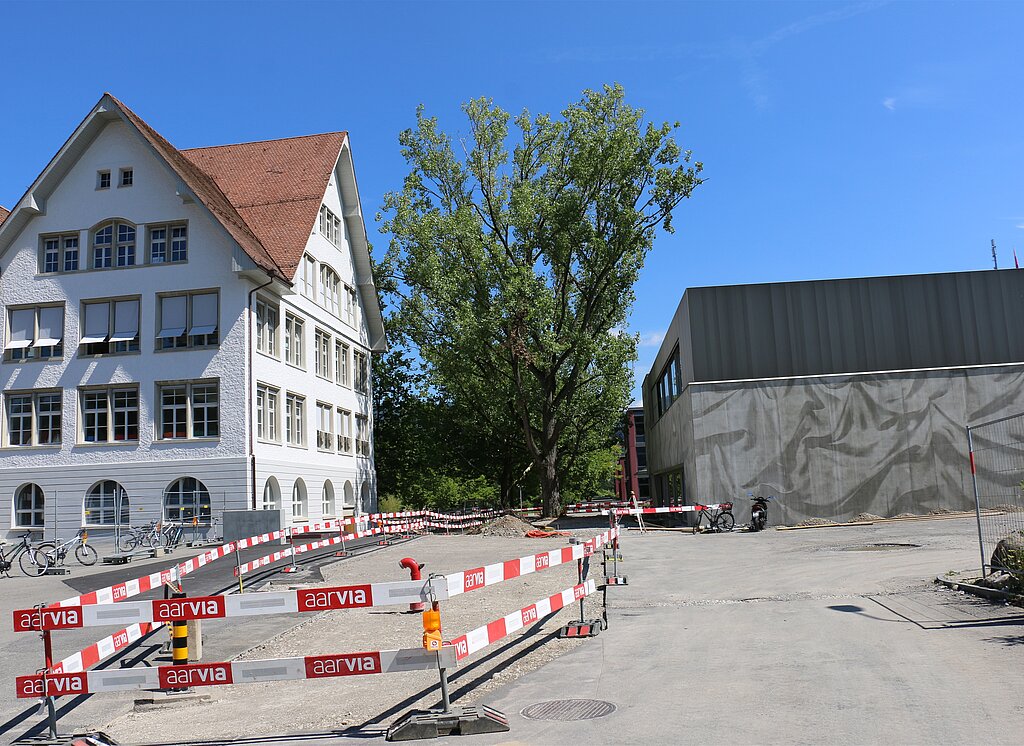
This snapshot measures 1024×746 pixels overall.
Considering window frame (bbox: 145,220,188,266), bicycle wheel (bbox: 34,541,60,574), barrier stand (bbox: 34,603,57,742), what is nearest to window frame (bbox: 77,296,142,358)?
window frame (bbox: 145,220,188,266)

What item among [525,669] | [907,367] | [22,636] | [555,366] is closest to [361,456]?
[555,366]

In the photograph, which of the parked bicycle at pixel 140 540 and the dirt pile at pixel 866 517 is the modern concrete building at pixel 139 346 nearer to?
the parked bicycle at pixel 140 540

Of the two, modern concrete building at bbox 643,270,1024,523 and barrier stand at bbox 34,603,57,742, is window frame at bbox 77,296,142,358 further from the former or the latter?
barrier stand at bbox 34,603,57,742

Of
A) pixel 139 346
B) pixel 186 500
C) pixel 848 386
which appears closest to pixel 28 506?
pixel 186 500

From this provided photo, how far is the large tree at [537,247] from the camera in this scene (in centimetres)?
3731

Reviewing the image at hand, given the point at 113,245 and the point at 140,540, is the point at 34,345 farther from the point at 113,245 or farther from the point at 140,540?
the point at 140,540

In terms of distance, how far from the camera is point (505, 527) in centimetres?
3353

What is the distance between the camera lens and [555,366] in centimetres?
3894

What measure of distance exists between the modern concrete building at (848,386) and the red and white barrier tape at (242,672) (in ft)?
87.8

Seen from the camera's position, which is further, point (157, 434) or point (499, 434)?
point (499, 434)

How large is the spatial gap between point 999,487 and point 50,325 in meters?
32.3

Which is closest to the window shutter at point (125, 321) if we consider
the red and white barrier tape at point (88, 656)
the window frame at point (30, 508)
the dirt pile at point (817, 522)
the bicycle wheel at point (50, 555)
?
the window frame at point (30, 508)

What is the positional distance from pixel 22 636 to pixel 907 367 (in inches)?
1176

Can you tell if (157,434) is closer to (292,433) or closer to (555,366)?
(292,433)
